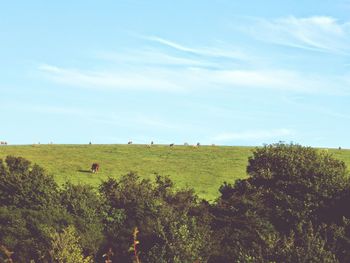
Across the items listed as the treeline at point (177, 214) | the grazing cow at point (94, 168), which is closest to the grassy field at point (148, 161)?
the grazing cow at point (94, 168)

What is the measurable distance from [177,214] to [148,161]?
59.6m

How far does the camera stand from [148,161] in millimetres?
117312

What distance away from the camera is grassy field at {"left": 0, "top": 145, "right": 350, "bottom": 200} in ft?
332

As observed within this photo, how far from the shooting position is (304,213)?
63312mm

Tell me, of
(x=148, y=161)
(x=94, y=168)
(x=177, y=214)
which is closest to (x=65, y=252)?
(x=177, y=214)

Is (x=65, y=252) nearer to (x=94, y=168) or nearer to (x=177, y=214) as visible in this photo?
(x=177, y=214)

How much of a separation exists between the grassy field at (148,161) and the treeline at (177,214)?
22.4m

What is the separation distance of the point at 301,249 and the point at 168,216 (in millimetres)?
24132

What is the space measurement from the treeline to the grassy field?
883 inches

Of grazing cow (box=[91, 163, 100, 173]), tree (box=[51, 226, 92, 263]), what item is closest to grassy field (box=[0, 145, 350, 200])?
grazing cow (box=[91, 163, 100, 173])

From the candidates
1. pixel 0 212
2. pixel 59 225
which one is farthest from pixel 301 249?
pixel 0 212

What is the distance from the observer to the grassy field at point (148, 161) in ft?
332

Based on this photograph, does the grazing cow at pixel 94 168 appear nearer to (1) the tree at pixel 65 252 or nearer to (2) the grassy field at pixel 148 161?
(2) the grassy field at pixel 148 161

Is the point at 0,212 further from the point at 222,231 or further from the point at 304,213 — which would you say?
the point at 304,213
